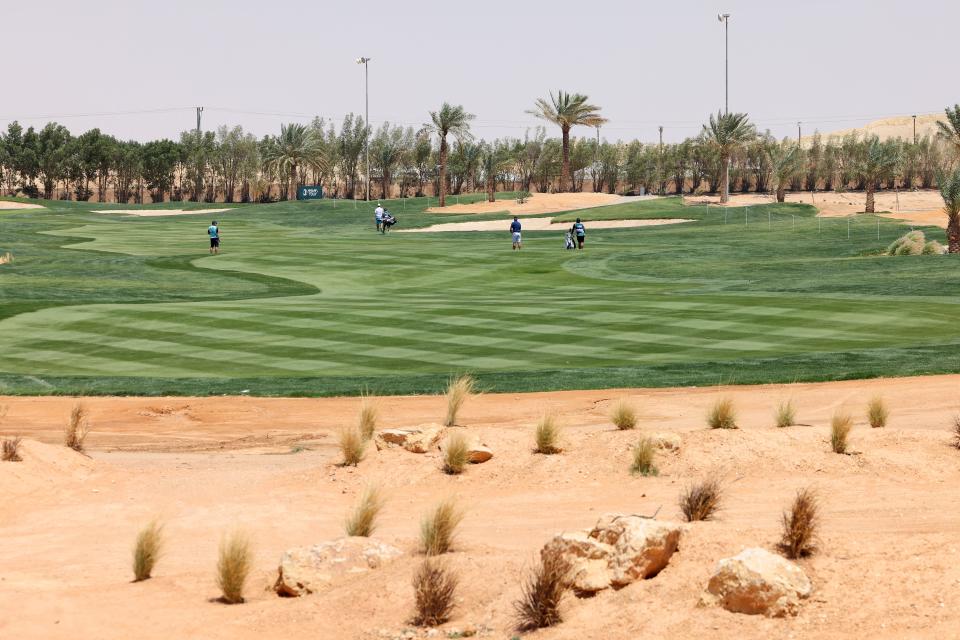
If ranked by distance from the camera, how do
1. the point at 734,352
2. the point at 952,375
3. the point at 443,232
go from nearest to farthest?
1. the point at 952,375
2. the point at 734,352
3. the point at 443,232

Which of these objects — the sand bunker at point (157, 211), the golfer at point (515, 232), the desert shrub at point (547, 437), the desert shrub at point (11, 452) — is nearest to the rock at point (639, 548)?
the desert shrub at point (547, 437)

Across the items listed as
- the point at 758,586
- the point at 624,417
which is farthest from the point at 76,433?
the point at 758,586

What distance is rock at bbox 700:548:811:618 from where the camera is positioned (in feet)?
35.0

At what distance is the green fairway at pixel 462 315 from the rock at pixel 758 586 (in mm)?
15343

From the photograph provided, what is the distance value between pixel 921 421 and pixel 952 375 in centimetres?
588

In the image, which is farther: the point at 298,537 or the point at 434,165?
the point at 434,165

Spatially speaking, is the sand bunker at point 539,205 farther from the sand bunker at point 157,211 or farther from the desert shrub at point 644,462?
the desert shrub at point 644,462

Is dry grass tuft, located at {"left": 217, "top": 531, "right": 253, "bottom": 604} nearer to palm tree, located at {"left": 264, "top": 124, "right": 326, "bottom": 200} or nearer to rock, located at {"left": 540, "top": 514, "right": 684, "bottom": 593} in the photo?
rock, located at {"left": 540, "top": 514, "right": 684, "bottom": 593}

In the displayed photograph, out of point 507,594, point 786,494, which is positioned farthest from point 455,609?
point 786,494

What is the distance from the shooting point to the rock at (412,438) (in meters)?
19.5

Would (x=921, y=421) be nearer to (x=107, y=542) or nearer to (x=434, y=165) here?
(x=107, y=542)

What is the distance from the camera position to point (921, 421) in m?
21.3

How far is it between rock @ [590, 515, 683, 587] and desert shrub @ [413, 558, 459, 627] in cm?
161

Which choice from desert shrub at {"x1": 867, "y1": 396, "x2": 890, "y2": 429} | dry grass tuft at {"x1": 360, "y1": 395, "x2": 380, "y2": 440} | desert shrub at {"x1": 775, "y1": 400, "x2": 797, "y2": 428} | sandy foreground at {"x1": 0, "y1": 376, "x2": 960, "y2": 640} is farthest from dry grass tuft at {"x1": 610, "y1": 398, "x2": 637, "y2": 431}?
dry grass tuft at {"x1": 360, "y1": 395, "x2": 380, "y2": 440}
